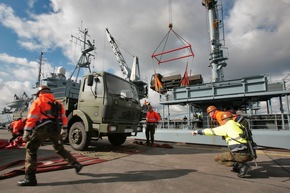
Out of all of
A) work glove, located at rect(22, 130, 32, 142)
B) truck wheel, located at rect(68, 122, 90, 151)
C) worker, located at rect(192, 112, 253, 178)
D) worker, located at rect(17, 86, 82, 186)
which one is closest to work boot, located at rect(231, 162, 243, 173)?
worker, located at rect(192, 112, 253, 178)

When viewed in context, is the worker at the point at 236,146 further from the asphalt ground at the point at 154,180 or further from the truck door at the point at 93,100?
the truck door at the point at 93,100

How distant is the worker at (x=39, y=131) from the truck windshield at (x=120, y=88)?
2339mm

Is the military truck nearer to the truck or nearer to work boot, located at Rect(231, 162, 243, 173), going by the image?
the truck

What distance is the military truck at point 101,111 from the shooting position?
16.7ft

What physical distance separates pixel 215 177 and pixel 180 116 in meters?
8.10

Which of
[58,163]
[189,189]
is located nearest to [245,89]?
[189,189]

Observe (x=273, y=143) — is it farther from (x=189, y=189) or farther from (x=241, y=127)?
(x=189, y=189)

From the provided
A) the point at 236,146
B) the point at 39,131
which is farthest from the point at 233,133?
the point at 39,131

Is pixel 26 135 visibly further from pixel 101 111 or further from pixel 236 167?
pixel 236 167

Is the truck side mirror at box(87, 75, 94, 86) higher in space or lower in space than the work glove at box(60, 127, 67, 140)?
higher

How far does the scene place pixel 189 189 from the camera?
259 cm

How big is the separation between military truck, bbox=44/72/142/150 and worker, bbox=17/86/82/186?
1.80 metres

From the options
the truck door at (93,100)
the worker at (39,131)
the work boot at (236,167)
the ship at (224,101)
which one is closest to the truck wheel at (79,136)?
the truck door at (93,100)

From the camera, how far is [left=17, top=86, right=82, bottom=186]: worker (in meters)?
2.67
